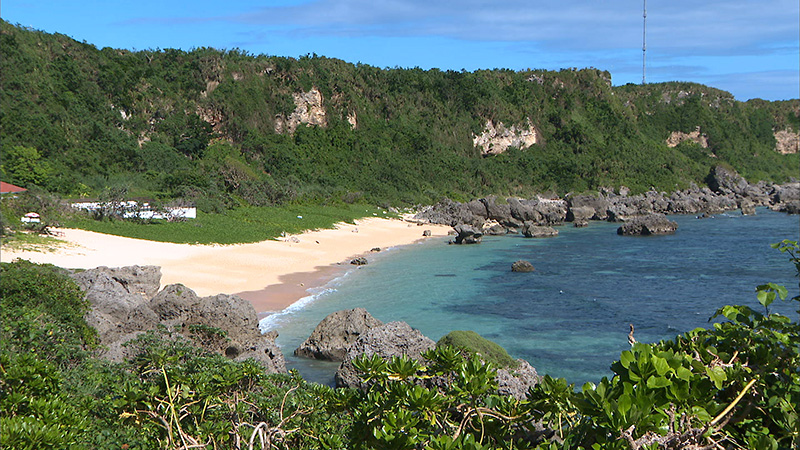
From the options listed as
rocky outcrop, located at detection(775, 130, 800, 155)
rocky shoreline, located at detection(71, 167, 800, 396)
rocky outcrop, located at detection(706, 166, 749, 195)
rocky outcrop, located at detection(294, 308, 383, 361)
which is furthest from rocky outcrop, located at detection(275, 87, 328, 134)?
rocky outcrop, located at detection(775, 130, 800, 155)

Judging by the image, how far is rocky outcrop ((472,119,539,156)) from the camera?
95.9 m

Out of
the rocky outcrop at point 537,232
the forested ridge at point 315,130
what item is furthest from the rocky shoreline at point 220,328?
the rocky outcrop at point 537,232

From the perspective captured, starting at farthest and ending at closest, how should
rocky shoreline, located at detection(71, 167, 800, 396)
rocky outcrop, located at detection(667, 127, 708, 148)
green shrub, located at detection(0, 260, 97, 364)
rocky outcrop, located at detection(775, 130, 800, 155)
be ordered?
rocky outcrop, located at detection(775, 130, 800, 155) → rocky outcrop, located at detection(667, 127, 708, 148) → rocky shoreline, located at detection(71, 167, 800, 396) → green shrub, located at detection(0, 260, 97, 364)

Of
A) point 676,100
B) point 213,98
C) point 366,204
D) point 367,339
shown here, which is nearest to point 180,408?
point 367,339

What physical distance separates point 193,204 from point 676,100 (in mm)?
112185

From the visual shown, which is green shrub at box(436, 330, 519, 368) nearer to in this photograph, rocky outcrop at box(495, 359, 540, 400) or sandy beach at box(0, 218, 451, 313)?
rocky outcrop at box(495, 359, 540, 400)

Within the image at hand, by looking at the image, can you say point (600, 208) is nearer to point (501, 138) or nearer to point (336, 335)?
point (501, 138)

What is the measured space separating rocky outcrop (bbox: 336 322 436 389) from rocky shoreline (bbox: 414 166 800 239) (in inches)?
1206

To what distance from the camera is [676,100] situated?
422ft

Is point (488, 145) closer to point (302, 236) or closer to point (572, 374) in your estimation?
point (302, 236)

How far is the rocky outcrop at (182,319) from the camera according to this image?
13.1 meters

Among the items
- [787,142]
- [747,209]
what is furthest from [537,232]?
[787,142]

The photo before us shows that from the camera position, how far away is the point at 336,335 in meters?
16.5

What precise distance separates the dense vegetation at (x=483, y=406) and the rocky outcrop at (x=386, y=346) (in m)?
4.84
